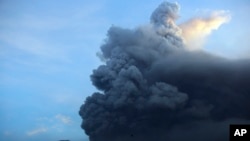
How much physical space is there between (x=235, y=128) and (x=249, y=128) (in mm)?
1348

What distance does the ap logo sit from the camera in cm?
3412

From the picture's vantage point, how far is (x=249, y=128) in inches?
1344

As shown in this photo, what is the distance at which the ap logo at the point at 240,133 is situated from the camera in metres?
34.1

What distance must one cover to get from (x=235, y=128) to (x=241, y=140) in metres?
1.43

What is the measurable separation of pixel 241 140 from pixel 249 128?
1.49 meters

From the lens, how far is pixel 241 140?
3453 centimetres

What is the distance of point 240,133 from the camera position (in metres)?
34.5

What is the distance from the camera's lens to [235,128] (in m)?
34.3
